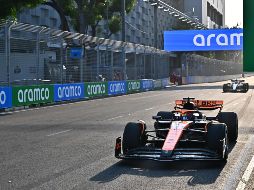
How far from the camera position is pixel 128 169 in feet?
27.7

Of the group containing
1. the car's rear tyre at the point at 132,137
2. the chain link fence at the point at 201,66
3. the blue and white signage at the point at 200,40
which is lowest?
the car's rear tyre at the point at 132,137

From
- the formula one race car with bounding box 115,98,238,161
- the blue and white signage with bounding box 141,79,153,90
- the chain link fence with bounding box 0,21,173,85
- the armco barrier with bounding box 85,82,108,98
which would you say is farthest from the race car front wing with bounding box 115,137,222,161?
the blue and white signage with bounding box 141,79,153,90

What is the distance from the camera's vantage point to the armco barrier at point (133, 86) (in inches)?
1594

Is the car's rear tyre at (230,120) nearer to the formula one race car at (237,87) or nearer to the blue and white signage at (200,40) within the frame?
the formula one race car at (237,87)

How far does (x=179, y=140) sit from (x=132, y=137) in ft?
2.53

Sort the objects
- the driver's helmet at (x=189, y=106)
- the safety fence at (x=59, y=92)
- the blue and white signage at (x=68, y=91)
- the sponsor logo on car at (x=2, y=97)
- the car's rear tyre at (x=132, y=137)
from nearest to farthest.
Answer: the car's rear tyre at (x=132, y=137)
the driver's helmet at (x=189, y=106)
the sponsor logo on car at (x=2, y=97)
the safety fence at (x=59, y=92)
the blue and white signage at (x=68, y=91)

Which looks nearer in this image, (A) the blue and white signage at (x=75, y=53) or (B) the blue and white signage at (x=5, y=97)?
(B) the blue and white signage at (x=5, y=97)

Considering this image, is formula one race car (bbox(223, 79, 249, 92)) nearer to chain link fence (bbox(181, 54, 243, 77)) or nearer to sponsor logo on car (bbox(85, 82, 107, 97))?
sponsor logo on car (bbox(85, 82, 107, 97))

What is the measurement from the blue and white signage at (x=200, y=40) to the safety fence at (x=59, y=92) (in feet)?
88.1

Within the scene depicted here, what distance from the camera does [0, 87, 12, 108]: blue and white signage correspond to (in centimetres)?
2139

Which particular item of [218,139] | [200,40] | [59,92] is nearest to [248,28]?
[218,139]

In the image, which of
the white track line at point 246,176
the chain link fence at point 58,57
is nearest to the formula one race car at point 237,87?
the chain link fence at point 58,57

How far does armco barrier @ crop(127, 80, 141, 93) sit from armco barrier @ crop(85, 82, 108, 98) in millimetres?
5580

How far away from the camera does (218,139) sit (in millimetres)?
8625
